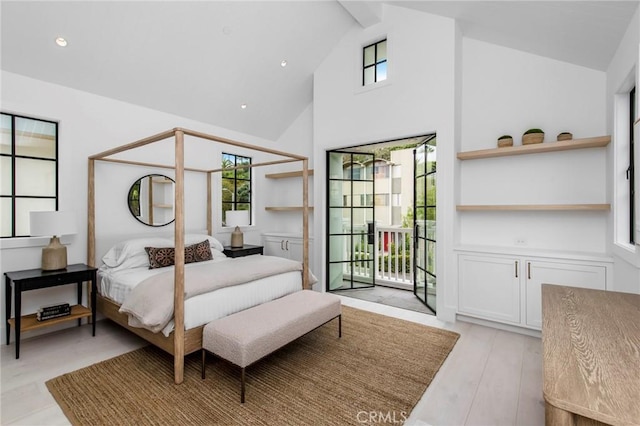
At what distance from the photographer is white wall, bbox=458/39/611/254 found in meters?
3.21

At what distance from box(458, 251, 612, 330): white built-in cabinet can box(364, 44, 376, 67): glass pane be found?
286cm

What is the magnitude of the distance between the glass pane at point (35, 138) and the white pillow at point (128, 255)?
1195 millimetres

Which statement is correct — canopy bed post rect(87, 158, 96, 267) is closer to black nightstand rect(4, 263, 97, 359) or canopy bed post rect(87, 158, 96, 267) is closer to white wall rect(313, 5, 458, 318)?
black nightstand rect(4, 263, 97, 359)

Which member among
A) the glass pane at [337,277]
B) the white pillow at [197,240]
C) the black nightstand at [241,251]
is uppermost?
the white pillow at [197,240]

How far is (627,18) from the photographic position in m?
2.27

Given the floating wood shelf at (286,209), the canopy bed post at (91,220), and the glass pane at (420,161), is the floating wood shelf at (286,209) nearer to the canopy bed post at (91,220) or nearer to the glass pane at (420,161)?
the glass pane at (420,161)

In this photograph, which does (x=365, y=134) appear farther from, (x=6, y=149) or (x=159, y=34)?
(x=6, y=149)

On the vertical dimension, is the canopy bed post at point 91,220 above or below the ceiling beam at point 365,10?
below

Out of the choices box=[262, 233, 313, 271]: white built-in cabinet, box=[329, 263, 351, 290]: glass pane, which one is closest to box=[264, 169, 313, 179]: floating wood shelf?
box=[262, 233, 313, 271]: white built-in cabinet

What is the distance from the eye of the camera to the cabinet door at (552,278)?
9.48 ft

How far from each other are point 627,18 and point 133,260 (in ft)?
16.0

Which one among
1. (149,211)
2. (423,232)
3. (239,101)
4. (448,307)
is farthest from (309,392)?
(239,101)

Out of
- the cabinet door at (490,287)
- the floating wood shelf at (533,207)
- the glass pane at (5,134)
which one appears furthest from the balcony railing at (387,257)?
the glass pane at (5,134)

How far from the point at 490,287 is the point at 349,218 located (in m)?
2.20
